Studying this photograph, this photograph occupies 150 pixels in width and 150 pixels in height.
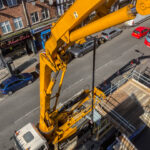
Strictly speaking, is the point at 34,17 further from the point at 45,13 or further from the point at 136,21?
the point at 136,21

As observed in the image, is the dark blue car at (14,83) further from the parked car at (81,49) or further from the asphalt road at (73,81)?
Result: the parked car at (81,49)

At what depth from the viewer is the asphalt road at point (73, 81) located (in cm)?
1670

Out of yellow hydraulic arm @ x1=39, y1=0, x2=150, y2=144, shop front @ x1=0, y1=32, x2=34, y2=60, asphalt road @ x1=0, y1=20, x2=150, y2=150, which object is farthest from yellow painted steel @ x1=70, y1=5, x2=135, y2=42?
shop front @ x1=0, y1=32, x2=34, y2=60

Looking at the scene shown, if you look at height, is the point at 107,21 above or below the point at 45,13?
above

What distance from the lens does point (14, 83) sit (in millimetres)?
19922

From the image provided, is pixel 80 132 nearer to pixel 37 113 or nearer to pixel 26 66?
pixel 37 113

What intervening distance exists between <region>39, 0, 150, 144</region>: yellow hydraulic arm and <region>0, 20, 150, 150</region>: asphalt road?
19.7 ft

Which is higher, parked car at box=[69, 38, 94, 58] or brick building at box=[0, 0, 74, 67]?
brick building at box=[0, 0, 74, 67]

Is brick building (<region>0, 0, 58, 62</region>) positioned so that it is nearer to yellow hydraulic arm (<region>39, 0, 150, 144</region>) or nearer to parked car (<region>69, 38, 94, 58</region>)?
parked car (<region>69, 38, 94, 58</region>)

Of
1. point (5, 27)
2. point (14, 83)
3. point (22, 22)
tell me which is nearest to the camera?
point (14, 83)

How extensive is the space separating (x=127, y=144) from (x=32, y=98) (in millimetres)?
12033

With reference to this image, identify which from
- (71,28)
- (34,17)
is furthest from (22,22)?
(71,28)

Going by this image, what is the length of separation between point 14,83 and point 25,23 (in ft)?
32.4

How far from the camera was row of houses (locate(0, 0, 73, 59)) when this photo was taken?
74.2 feet
